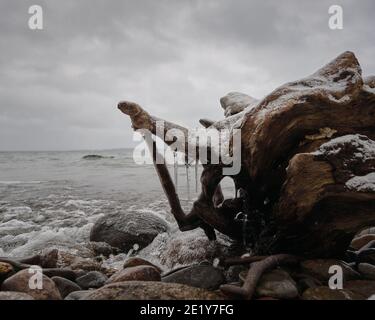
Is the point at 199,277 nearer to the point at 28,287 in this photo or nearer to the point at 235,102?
the point at 28,287

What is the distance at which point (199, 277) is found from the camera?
3.59m

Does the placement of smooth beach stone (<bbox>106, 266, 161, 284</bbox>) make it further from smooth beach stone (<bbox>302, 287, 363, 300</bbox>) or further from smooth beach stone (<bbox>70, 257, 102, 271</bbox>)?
smooth beach stone (<bbox>302, 287, 363, 300</bbox>)

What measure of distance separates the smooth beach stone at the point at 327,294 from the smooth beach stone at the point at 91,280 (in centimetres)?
245

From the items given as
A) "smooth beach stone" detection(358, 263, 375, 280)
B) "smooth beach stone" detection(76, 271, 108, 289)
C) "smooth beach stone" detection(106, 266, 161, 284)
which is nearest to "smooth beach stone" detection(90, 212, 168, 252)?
"smooth beach stone" detection(76, 271, 108, 289)

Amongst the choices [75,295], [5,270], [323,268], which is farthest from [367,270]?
[5,270]

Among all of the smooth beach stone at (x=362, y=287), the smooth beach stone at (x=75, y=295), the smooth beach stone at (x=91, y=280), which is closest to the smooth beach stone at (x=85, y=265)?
the smooth beach stone at (x=91, y=280)

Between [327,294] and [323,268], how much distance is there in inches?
19.7

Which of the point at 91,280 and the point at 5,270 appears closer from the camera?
the point at 5,270

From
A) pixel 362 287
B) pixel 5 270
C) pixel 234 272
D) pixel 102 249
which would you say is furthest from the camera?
pixel 102 249

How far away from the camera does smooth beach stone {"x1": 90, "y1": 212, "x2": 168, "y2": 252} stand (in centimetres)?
639

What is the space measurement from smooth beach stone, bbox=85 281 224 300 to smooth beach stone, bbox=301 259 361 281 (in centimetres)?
122

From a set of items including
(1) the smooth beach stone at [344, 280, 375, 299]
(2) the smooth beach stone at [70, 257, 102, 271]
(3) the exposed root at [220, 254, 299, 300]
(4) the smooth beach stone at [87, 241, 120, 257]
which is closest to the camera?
(3) the exposed root at [220, 254, 299, 300]

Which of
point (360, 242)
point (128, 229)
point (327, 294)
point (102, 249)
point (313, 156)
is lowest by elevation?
point (102, 249)
